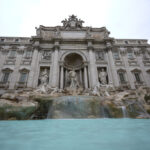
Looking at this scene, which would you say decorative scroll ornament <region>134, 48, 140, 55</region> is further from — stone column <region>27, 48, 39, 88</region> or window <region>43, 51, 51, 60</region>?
stone column <region>27, 48, 39, 88</region>

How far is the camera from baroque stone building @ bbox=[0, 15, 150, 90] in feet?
44.2

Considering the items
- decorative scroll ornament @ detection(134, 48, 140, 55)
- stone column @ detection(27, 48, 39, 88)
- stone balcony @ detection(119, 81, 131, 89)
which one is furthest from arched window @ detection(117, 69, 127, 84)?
stone column @ detection(27, 48, 39, 88)

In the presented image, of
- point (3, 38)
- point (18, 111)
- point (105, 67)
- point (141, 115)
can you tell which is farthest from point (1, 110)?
point (3, 38)

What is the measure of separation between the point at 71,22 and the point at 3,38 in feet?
46.5

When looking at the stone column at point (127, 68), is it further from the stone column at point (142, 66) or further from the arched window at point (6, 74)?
the arched window at point (6, 74)

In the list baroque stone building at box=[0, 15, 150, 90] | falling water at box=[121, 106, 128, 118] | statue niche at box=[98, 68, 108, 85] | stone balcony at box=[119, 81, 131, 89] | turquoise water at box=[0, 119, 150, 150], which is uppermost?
baroque stone building at box=[0, 15, 150, 90]

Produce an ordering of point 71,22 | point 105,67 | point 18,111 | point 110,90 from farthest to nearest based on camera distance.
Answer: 1. point 71,22
2. point 105,67
3. point 110,90
4. point 18,111

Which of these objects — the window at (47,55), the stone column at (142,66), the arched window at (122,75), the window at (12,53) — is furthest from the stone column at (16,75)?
the stone column at (142,66)

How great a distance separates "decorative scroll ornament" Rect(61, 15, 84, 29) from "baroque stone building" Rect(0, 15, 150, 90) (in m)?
0.47

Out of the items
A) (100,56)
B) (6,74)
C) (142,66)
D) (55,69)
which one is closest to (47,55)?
(55,69)

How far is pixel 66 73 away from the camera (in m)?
15.1

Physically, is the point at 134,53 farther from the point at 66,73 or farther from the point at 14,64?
the point at 14,64

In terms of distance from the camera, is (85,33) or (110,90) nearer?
(110,90)

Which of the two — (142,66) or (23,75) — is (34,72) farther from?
(142,66)
